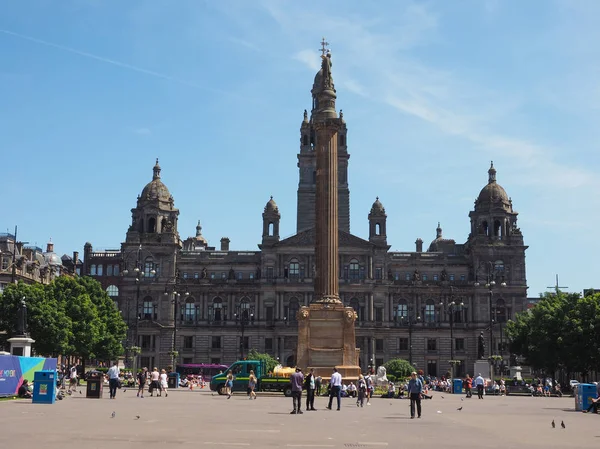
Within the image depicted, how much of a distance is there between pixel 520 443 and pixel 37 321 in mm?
59943

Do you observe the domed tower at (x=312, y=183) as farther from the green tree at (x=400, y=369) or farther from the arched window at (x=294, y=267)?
the green tree at (x=400, y=369)

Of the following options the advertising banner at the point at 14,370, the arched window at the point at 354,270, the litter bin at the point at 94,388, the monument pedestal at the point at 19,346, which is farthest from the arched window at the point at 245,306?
the advertising banner at the point at 14,370

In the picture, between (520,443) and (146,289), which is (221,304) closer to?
(146,289)

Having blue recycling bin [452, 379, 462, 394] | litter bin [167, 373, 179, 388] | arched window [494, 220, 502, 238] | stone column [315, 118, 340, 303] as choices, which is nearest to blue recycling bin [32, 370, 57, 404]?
stone column [315, 118, 340, 303]

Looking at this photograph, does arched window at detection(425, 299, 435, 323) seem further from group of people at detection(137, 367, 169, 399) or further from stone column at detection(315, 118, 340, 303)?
group of people at detection(137, 367, 169, 399)

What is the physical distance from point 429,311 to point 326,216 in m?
74.6

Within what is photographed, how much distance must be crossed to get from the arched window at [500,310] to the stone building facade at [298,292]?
0.50 ft

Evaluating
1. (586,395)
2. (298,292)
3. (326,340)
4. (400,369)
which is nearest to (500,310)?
(400,369)

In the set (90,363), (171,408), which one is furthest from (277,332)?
(171,408)

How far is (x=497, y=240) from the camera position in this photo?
120750mm

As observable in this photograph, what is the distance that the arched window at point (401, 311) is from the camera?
122 metres

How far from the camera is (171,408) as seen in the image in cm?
3522

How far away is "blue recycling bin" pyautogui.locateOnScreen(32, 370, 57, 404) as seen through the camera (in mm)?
36900

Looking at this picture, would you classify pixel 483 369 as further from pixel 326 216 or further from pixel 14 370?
pixel 14 370
